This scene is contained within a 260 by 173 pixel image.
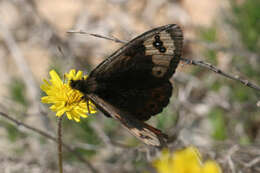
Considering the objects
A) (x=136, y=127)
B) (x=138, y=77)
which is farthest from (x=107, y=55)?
(x=136, y=127)

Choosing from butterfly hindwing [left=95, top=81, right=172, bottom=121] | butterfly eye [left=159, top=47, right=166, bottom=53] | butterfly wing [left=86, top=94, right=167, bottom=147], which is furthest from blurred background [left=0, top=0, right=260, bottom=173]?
butterfly eye [left=159, top=47, right=166, bottom=53]

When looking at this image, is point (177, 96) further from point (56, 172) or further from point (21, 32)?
point (21, 32)

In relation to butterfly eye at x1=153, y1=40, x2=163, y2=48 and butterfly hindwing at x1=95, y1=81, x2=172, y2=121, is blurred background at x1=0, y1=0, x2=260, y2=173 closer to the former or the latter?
butterfly hindwing at x1=95, y1=81, x2=172, y2=121

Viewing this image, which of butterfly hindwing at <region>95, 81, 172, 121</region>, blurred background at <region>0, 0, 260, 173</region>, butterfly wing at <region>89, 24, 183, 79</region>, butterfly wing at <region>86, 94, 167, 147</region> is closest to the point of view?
butterfly wing at <region>86, 94, 167, 147</region>

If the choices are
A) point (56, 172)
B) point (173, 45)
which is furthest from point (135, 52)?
point (56, 172)

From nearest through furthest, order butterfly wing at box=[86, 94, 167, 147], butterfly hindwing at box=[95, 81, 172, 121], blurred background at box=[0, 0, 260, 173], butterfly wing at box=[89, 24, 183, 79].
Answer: butterfly wing at box=[86, 94, 167, 147], butterfly wing at box=[89, 24, 183, 79], butterfly hindwing at box=[95, 81, 172, 121], blurred background at box=[0, 0, 260, 173]

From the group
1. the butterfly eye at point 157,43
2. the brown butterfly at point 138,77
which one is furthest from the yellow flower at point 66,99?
the butterfly eye at point 157,43

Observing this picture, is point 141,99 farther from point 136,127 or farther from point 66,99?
point 66,99

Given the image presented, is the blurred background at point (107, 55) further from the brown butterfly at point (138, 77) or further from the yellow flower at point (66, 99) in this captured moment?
the yellow flower at point (66, 99)
